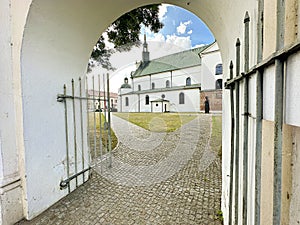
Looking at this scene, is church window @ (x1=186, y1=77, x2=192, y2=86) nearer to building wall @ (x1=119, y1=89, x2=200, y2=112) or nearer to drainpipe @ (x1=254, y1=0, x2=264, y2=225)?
building wall @ (x1=119, y1=89, x2=200, y2=112)

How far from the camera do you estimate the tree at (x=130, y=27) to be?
15.4 ft

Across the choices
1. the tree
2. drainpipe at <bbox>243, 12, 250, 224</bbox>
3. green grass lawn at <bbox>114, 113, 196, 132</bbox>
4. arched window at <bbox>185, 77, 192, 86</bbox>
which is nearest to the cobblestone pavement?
drainpipe at <bbox>243, 12, 250, 224</bbox>

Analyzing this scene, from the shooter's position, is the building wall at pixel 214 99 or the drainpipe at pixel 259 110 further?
the building wall at pixel 214 99

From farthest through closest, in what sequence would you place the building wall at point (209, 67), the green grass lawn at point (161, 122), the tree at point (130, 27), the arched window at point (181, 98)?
the arched window at point (181, 98), the building wall at point (209, 67), the green grass lawn at point (161, 122), the tree at point (130, 27)

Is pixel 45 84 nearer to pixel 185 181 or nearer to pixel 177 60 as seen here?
pixel 185 181

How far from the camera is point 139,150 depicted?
5875 millimetres

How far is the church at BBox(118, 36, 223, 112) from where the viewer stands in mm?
30422

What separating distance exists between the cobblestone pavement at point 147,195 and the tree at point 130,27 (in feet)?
11.8

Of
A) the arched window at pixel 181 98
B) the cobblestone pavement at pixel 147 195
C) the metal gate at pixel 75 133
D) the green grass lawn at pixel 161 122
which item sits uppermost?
the arched window at pixel 181 98

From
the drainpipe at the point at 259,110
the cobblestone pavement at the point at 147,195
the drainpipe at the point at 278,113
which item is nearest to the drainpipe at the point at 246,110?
the drainpipe at the point at 259,110

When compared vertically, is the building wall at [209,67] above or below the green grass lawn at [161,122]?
above

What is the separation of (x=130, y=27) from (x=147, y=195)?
4338 mm

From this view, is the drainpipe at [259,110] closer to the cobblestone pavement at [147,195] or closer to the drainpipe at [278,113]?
the drainpipe at [278,113]

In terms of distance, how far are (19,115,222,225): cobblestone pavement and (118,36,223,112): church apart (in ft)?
81.5
